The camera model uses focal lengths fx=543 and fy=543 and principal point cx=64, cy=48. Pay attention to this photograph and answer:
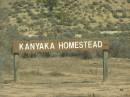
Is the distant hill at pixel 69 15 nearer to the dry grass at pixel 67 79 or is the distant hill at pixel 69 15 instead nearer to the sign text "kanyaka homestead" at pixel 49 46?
the dry grass at pixel 67 79

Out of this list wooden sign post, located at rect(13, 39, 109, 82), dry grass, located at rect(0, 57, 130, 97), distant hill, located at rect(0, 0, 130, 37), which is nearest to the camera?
dry grass, located at rect(0, 57, 130, 97)

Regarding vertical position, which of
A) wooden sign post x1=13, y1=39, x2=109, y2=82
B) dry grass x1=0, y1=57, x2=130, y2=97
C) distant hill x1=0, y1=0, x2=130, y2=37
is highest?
wooden sign post x1=13, y1=39, x2=109, y2=82

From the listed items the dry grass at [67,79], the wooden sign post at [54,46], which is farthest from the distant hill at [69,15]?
the wooden sign post at [54,46]

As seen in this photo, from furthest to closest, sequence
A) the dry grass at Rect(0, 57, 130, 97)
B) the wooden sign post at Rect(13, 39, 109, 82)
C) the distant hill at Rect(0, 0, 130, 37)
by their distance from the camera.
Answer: the distant hill at Rect(0, 0, 130, 37), the wooden sign post at Rect(13, 39, 109, 82), the dry grass at Rect(0, 57, 130, 97)

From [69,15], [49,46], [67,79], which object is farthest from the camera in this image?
[69,15]

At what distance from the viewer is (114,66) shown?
22.4 m

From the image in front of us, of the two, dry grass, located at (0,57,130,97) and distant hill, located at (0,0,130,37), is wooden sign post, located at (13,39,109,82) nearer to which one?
dry grass, located at (0,57,130,97)

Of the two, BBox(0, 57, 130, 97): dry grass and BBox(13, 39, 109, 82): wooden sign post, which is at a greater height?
BBox(13, 39, 109, 82): wooden sign post

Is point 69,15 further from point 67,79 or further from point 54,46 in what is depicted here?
point 54,46

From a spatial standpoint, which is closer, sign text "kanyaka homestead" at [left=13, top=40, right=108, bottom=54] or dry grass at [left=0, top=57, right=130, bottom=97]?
dry grass at [left=0, top=57, right=130, bottom=97]

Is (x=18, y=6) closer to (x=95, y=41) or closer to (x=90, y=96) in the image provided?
(x=95, y=41)

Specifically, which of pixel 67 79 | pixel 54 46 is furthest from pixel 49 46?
pixel 67 79

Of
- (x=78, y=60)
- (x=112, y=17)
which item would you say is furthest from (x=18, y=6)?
(x=78, y=60)

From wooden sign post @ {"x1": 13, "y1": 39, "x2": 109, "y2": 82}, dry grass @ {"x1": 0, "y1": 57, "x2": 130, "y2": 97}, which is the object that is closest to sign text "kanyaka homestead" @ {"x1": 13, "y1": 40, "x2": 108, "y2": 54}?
wooden sign post @ {"x1": 13, "y1": 39, "x2": 109, "y2": 82}
